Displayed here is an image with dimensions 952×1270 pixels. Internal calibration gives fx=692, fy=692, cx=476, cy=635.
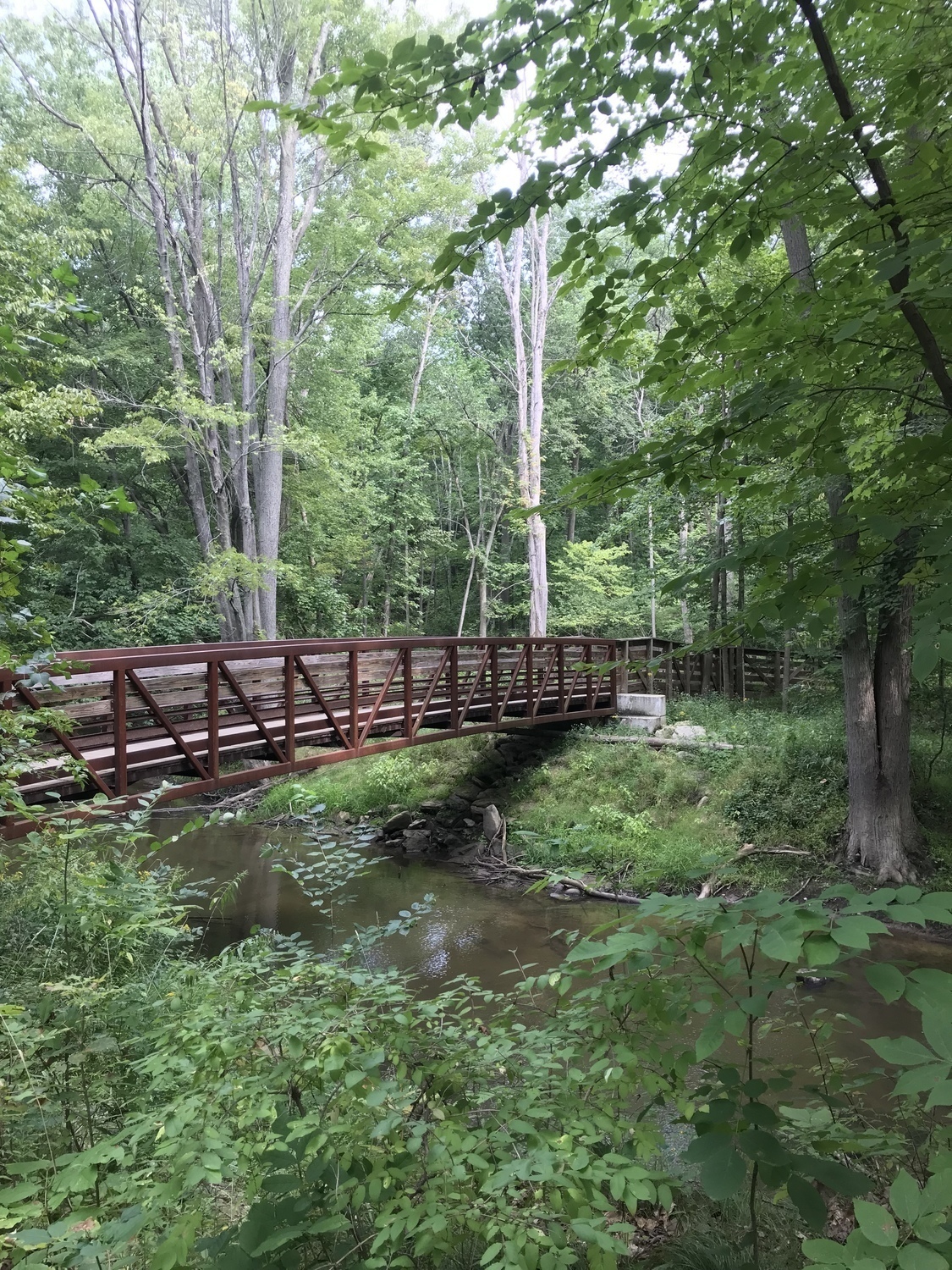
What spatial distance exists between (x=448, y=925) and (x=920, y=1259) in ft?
25.3

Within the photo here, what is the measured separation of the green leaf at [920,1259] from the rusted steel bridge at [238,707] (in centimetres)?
180

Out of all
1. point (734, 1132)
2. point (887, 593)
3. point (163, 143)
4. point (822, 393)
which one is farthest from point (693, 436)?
point (163, 143)

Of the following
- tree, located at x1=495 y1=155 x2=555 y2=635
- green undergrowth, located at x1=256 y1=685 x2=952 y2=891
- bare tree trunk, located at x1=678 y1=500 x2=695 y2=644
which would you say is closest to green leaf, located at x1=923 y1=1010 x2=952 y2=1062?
green undergrowth, located at x1=256 y1=685 x2=952 y2=891

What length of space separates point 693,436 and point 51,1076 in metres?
3.17

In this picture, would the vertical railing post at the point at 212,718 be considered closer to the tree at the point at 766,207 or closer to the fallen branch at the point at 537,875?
the fallen branch at the point at 537,875

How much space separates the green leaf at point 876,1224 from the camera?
3.59 feet

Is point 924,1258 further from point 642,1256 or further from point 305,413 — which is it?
point 305,413

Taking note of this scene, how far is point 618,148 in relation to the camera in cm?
196

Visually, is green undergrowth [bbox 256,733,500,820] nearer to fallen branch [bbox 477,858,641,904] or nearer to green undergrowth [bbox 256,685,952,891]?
green undergrowth [bbox 256,685,952,891]

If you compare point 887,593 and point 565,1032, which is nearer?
point 565,1032

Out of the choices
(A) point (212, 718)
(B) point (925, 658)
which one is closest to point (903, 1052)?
(B) point (925, 658)

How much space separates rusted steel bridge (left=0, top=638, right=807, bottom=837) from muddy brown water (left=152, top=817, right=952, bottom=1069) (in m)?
1.06

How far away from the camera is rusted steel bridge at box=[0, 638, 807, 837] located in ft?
16.4

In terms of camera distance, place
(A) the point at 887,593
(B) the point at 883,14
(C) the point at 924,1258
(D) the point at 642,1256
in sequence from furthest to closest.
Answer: (A) the point at 887,593
(D) the point at 642,1256
(B) the point at 883,14
(C) the point at 924,1258
